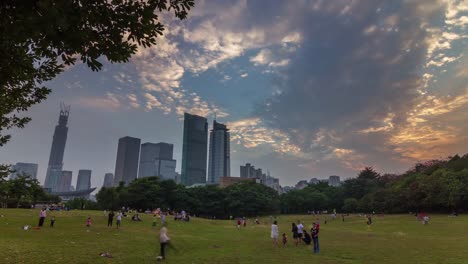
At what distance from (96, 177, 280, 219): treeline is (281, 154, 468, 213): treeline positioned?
13.1m

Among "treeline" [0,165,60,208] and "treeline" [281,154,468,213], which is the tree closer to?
"treeline" [0,165,60,208]

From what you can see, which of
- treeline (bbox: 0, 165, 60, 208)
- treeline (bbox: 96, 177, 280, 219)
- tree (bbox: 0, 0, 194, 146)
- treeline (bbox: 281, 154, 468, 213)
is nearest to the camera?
tree (bbox: 0, 0, 194, 146)

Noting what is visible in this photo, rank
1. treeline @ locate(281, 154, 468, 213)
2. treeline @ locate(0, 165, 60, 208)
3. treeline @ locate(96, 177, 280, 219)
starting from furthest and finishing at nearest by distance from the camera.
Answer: treeline @ locate(96, 177, 280, 219) → treeline @ locate(281, 154, 468, 213) → treeline @ locate(0, 165, 60, 208)

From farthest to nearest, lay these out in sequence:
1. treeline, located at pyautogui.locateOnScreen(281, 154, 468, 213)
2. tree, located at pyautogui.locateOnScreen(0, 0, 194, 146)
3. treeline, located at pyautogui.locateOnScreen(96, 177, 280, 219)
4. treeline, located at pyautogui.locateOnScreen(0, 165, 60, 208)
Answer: treeline, located at pyautogui.locateOnScreen(96, 177, 280, 219) → treeline, located at pyautogui.locateOnScreen(281, 154, 468, 213) → treeline, located at pyautogui.locateOnScreen(0, 165, 60, 208) → tree, located at pyautogui.locateOnScreen(0, 0, 194, 146)

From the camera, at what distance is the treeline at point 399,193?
74.0 m

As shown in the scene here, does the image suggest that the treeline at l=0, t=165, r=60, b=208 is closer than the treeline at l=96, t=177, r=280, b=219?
Yes

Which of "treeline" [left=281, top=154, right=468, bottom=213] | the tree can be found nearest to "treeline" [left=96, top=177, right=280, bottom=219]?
"treeline" [left=281, top=154, right=468, bottom=213]

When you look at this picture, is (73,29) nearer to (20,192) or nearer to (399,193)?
(20,192)

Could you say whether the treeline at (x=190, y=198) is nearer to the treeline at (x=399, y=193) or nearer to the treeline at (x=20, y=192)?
the treeline at (x=399, y=193)

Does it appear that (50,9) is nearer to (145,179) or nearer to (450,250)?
(450,250)

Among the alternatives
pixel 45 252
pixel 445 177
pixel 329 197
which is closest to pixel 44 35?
pixel 45 252

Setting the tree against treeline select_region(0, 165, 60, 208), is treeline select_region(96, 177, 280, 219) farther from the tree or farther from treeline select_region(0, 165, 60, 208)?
the tree

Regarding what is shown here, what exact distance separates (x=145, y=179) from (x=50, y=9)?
97.4 metres

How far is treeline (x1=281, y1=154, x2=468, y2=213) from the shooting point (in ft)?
243
